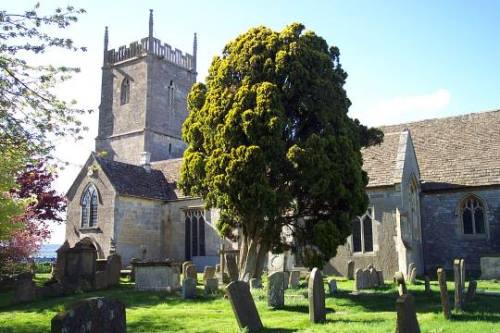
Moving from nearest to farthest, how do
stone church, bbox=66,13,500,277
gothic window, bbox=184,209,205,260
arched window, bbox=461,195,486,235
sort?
1. stone church, bbox=66,13,500,277
2. arched window, bbox=461,195,486,235
3. gothic window, bbox=184,209,205,260

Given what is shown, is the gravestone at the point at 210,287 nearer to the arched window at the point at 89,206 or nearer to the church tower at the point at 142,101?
the arched window at the point at 89,206

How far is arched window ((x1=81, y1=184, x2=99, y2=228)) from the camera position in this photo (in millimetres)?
28250

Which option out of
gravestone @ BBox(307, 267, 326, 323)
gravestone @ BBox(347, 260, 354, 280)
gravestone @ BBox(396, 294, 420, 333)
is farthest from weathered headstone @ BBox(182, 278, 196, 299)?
gravestone @ BBox(396, 294, 420, 333)

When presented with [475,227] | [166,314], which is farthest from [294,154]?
[475,227]

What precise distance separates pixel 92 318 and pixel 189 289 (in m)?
9.52

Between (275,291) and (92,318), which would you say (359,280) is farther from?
(92,318)

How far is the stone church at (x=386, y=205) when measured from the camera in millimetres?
21828

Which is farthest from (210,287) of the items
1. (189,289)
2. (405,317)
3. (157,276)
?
(405,317)

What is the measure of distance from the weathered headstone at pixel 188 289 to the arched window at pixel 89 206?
47.2ft

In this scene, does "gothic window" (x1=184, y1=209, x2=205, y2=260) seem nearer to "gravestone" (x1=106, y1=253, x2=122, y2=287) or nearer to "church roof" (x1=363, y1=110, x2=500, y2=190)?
"gravestone" (x1=106, y1=253, x2=122, y2=287)

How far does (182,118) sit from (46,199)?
12.9m

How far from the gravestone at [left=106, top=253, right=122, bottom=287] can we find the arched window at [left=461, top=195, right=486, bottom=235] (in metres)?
15.0

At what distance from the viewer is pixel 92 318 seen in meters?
5.86

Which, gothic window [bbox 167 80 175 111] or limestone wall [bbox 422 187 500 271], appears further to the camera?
gothic window [bbox 167 80 175 111]
